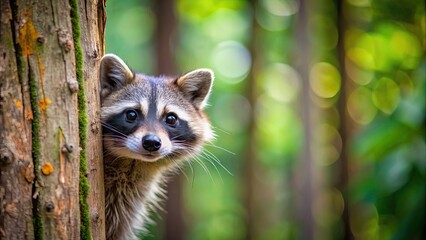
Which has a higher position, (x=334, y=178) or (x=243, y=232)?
(x=334, y=178)

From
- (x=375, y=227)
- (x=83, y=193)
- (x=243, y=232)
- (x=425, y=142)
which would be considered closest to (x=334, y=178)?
(x=375, y=227)

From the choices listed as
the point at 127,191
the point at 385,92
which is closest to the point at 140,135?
the point at 127,191

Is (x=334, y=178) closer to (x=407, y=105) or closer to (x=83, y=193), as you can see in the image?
(x=407, y=105)

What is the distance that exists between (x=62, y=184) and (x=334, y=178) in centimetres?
1002

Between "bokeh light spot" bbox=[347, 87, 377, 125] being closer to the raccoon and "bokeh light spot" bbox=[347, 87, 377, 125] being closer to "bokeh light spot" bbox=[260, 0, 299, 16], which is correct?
"bokeh light spot" bbox=[260, 0, 299, 16]

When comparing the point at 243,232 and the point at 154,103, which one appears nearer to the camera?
the point at 154,103

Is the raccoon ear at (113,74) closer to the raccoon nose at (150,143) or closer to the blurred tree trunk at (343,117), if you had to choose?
the raccoon nose at (150,143)

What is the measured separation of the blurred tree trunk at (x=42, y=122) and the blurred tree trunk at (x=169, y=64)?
21.3ft

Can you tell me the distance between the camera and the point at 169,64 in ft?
34.6

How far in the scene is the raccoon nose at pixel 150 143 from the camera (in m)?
4.88

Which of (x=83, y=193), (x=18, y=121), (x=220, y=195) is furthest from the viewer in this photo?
(x=220, y=195)

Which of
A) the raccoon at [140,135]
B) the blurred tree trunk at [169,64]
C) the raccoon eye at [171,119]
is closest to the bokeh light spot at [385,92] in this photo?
the blurred tree trunk at [169,64]

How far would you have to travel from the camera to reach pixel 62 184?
3.79 m

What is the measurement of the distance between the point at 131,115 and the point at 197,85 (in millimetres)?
933
